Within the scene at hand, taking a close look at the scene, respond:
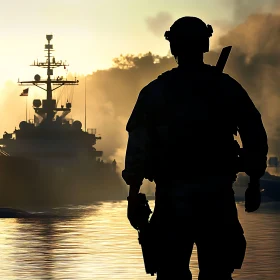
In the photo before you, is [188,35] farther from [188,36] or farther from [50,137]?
[50,137]

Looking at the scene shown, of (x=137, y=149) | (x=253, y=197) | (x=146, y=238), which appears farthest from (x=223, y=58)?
(x=146, y=238)

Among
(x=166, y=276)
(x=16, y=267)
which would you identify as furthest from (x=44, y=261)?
(x=166, y=276)

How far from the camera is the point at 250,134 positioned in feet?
25.7

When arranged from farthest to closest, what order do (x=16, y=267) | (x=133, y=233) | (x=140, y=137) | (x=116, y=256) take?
(x=133, y=233) → (x=116, y=256) → (x=16, y=267) → (x=140, y=137)

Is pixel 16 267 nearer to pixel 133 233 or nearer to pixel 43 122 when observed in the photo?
pixel 133 233

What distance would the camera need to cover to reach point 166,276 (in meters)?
7.94

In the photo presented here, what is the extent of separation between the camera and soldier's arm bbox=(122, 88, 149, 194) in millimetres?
7766

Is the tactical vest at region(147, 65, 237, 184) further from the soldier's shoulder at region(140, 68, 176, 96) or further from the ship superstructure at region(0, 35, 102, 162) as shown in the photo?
the ship superstructure at region(0, 35, 102, 162)

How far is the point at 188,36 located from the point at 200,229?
1340mm

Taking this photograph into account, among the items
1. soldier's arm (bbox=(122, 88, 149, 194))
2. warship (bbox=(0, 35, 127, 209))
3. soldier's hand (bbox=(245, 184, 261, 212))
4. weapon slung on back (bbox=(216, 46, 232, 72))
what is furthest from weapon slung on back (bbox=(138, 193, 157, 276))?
warship (bbox=(0, 35, 127, 209))

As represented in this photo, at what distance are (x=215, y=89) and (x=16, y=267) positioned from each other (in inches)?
798

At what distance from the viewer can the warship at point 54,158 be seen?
128875mm

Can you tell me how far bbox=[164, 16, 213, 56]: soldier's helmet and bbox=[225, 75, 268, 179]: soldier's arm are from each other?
15.4 inches

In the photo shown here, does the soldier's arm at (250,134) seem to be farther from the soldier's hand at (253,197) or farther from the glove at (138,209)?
the glove at (138,209)
